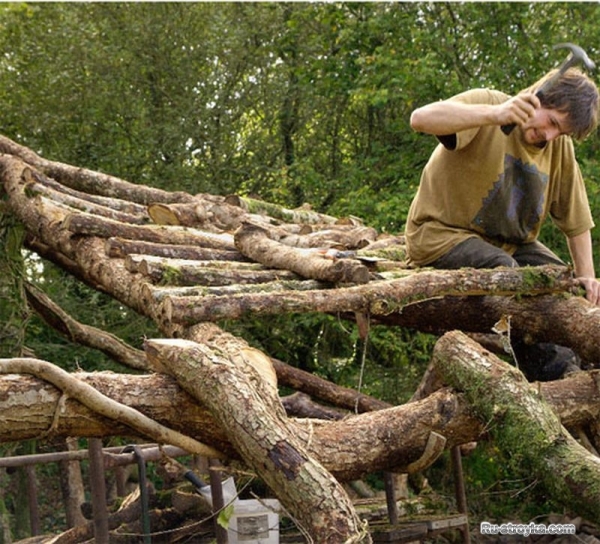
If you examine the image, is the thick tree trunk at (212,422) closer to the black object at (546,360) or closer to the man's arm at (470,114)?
the black object at (546,360)

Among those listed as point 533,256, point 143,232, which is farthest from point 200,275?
point 533,256

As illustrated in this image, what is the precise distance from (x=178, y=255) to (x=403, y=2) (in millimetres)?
7942

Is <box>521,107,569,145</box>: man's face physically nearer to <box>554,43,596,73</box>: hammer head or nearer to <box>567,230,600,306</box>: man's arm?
<box>554,43,596,73</box>: hammer head

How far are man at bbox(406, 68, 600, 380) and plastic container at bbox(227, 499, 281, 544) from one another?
1.51 m

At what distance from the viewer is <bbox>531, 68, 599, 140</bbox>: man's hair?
476 centimetres

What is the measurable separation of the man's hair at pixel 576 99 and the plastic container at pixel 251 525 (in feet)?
7.25

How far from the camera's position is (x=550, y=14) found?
12570 mm

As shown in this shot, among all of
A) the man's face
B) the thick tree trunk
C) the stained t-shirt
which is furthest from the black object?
the man's face

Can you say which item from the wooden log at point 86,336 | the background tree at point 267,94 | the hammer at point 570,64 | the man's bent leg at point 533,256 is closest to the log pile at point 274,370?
the man's bent leg at point 533,256

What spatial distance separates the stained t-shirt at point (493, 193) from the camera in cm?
516

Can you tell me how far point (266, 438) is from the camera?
11.2ft

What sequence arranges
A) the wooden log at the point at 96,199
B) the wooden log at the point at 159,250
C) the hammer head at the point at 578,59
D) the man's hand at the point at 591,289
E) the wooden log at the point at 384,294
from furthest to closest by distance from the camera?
the wooden log at the point at 96,199
the wooden log at the point at 159,250
the man's hand at the point at 591,289
the hammer head at the point at 578,59
the wooden log at the point at 384,294

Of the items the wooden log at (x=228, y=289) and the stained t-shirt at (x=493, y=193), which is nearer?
the wooden log at (x=228, y=289)

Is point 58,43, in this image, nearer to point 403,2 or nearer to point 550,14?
point 403,2
